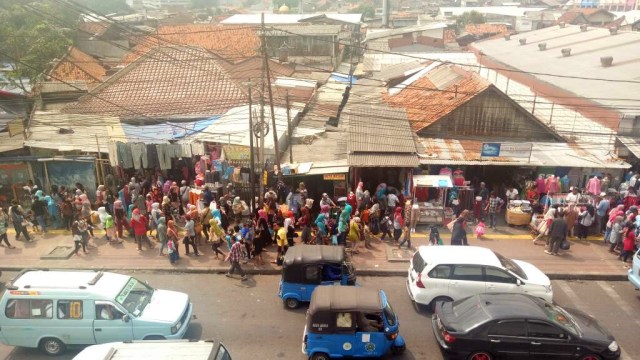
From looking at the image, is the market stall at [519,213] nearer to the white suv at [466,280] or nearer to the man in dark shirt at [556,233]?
the man in dark shirt at [556,233]

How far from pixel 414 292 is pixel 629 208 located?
8.85 metres

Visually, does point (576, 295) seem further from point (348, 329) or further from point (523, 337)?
point (348, 329)

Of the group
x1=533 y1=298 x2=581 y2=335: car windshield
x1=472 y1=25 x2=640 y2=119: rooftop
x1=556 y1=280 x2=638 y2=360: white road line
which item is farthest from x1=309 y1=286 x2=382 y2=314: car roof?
x1=472 y1=25 x2=640 y2=119: rooftop

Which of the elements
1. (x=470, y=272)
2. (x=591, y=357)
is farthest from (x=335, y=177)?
(x=591, y=357)

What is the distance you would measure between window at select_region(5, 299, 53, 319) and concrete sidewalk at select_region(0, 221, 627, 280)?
4106 millimetres

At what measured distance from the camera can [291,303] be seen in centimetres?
1238

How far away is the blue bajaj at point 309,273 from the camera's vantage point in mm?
12078

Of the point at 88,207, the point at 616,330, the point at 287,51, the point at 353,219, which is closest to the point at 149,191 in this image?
the point at 88,207

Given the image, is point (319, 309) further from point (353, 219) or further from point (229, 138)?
point (229, 138)

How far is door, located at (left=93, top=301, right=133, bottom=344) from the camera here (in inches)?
408

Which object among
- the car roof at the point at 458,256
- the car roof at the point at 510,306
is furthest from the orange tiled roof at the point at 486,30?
the car roof at the point at 510,306

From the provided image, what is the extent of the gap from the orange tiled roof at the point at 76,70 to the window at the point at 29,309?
2370 cm

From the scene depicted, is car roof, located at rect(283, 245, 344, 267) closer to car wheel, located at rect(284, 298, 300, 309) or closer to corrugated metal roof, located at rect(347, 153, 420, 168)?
car wheel, located at rect(284, 298, 300, 309)

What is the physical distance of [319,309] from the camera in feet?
32.7
